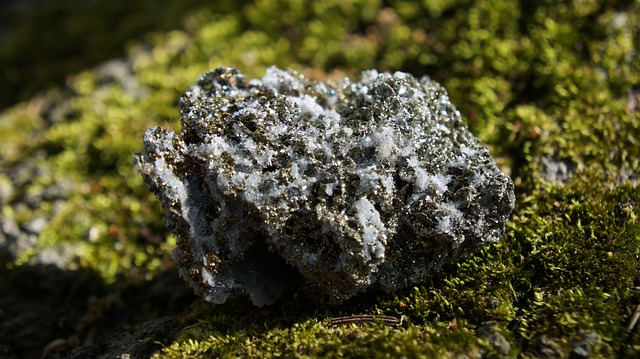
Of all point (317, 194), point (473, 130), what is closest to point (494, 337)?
point (317, 194)

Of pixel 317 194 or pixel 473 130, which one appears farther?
pixel 473 130

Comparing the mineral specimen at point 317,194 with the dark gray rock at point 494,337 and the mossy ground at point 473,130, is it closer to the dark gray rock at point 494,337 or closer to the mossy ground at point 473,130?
the mossy ground at point 473,130

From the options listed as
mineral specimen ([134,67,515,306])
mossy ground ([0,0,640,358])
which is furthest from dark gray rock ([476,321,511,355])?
mineral specimen ([134,67,515,306])

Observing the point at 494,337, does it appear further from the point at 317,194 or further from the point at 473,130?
the point at 473,130

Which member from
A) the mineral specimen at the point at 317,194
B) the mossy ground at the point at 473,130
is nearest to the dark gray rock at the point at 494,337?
the mossy ground at the point at 473,130

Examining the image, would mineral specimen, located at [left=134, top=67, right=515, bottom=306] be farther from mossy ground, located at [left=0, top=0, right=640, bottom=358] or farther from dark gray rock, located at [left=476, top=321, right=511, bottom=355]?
dark gray rock, located at [left=476, top=321, right=511, bottom=355]

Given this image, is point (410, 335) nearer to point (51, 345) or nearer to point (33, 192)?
point (51, 345)

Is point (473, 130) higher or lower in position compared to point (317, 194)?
higher
